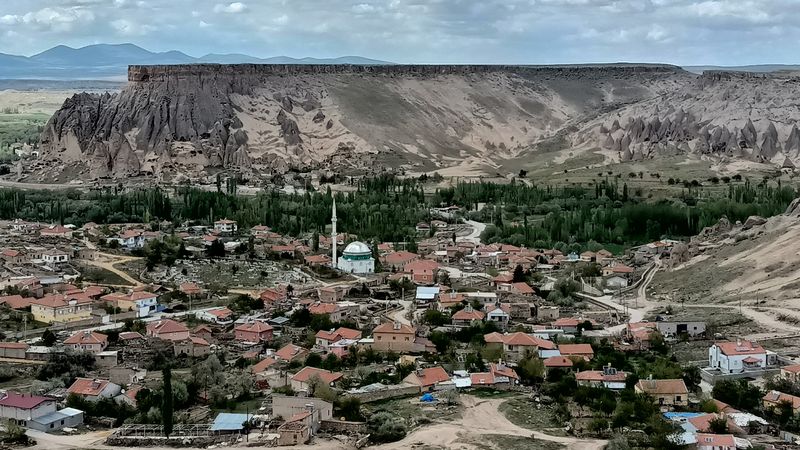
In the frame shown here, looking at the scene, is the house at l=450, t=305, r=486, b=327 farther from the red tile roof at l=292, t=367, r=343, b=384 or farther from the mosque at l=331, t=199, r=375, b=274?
the mosque at l=331, t=199, r=375, b=274

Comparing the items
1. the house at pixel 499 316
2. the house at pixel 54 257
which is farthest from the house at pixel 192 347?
the house at pixel 54 257

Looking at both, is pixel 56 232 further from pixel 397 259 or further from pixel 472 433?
pixel 472 433

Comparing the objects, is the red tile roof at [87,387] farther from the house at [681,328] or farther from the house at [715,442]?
the house at [681,328]

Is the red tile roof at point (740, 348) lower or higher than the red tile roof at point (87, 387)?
higher

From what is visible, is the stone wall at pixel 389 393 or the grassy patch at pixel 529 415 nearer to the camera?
the grassy patch at pixel 529 415

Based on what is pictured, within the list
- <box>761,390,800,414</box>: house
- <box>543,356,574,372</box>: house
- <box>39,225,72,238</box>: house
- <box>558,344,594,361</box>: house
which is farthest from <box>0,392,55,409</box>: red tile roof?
<box>39,225,72,238</box>: house

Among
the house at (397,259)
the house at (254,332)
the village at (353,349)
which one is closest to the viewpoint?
the village at (353,349)

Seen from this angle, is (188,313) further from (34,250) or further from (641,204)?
(641,204)
